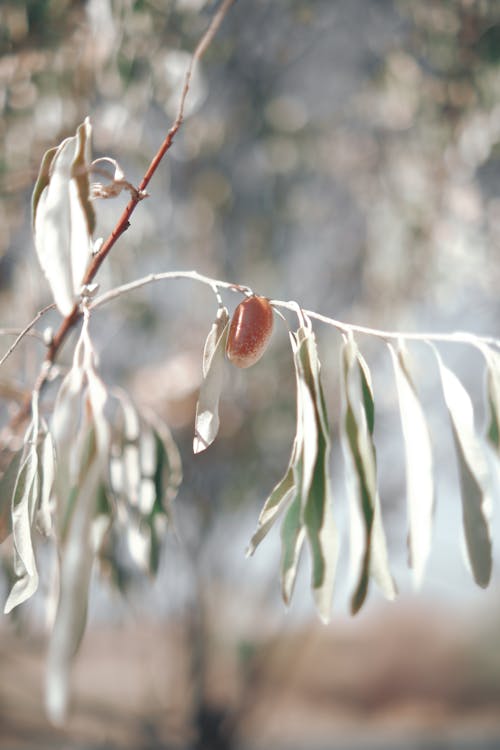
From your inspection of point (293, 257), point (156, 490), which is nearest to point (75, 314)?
point (156, 490)

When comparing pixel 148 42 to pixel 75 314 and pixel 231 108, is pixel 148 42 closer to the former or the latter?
pixel 231 108

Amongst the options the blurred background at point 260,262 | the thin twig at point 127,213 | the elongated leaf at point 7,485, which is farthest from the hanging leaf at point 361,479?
the blurred background at point 260,262

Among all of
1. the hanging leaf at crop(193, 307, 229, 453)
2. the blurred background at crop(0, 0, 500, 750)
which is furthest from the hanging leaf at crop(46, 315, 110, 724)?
the blurred background at crop(0, 0, 500, 750)

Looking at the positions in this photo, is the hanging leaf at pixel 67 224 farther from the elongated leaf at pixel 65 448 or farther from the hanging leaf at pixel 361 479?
the hanging leaf at pixel 361 479

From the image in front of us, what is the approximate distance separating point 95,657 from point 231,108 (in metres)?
2.48

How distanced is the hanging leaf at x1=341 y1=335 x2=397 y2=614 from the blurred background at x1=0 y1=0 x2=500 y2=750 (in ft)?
3.96

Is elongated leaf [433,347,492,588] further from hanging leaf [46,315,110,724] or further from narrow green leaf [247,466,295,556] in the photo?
hanging leaf [46,315,110,724]

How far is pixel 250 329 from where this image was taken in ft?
2.15

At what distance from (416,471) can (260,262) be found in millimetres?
1935

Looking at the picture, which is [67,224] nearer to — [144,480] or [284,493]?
[284,493]

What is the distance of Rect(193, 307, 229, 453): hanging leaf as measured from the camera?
0.64 metres

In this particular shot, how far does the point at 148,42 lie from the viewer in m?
1.50

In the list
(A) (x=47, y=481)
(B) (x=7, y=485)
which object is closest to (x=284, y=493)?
(A) (x=47, y=481)

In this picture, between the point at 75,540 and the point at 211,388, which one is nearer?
the point at 75,540
